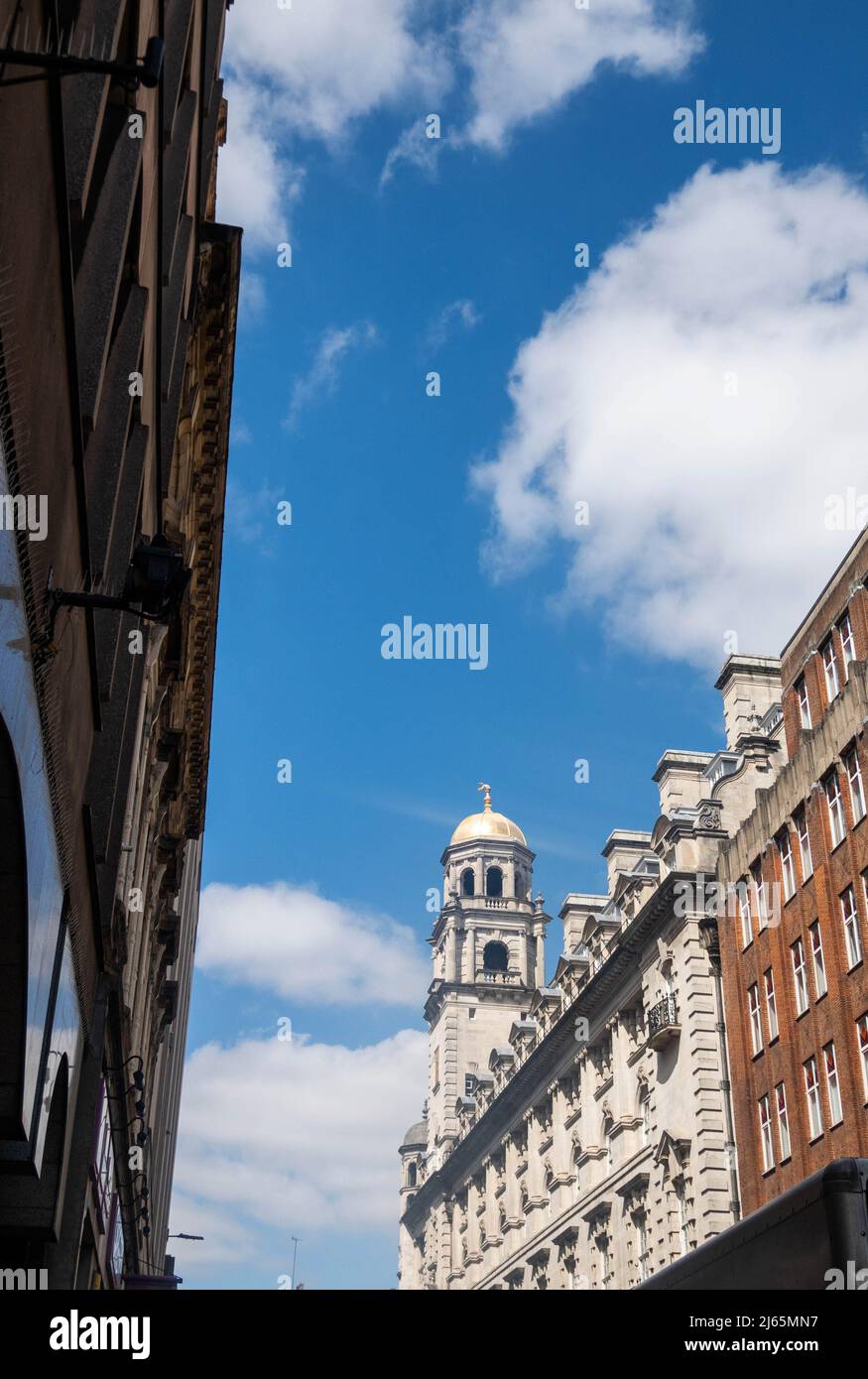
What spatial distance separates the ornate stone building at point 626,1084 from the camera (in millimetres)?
43594

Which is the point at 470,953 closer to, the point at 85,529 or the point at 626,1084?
the point at 626,1084

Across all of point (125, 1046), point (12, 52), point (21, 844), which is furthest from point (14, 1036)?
point (125, 1046)

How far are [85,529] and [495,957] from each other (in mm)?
94404

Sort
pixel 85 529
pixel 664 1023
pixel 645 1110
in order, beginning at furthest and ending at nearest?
1. pixel 645 1110
2. pixel 664 1023
3. pixel 85 529

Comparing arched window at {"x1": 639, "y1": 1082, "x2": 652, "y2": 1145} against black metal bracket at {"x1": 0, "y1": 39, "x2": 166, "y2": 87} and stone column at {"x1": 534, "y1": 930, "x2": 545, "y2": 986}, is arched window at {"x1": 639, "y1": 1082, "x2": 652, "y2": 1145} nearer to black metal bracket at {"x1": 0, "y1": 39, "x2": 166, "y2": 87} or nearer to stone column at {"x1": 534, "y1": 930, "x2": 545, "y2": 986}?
black metal bracket at {"x1": 0, "y1": 39, "x2": 166, "y2": 87}

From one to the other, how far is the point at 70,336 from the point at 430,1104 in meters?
99.9

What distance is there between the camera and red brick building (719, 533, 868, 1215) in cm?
3359

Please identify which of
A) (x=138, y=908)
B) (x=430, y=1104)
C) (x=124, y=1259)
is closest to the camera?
(x=138, y=908)

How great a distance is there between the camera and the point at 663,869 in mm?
48000

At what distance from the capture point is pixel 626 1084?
167 ft

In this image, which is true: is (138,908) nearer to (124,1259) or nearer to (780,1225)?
(124,1259)

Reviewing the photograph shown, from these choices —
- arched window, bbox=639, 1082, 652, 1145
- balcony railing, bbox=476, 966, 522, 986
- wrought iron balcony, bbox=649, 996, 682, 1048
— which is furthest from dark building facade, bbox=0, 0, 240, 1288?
balcony railing, bbox=476, 966, 522, 986

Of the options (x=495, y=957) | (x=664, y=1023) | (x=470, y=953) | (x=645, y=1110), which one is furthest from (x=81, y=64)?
(x=495, y=957)
